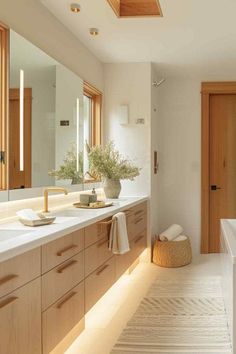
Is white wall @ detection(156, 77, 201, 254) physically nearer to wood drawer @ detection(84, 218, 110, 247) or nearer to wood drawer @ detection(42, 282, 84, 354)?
wood drawer @ detection(84, 218, 110, 247)

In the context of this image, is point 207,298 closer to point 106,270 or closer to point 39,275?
point 106,270

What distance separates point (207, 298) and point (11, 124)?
2.33 metres

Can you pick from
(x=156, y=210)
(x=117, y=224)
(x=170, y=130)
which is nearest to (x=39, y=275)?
(x=117, y=224)

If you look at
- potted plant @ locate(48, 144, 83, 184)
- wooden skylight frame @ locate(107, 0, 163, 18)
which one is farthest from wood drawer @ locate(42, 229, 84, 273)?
wooden skylight frame @ locate(107, 0, 163, 18)

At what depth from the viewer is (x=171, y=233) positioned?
5.35m

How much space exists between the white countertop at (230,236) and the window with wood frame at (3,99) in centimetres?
149

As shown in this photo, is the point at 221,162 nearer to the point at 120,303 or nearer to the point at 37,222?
the point at 120,303

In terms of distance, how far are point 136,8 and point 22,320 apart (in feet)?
9.12

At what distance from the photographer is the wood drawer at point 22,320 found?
5.61 feet

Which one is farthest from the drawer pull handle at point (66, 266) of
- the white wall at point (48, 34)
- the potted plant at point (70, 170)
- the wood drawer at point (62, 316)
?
the white wall at point (48, 34)

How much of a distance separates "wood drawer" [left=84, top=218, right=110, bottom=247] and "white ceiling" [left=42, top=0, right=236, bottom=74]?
5.67 ft

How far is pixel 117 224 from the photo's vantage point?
11.4ft

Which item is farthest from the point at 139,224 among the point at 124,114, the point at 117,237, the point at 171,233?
the point at 124,114

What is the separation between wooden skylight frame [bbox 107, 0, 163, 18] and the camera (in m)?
3.62
